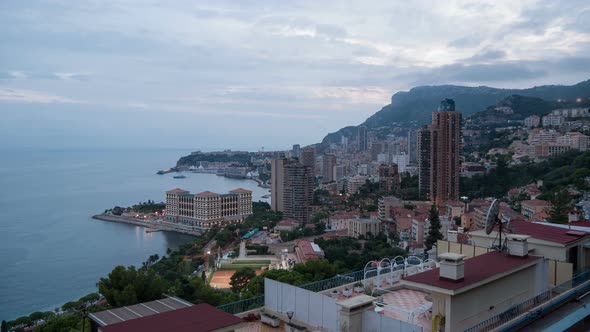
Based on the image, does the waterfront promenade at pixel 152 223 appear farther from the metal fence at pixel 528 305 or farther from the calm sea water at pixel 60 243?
the metal fence at pixel 528 305

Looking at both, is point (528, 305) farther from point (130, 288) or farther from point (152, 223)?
point (152, 223)

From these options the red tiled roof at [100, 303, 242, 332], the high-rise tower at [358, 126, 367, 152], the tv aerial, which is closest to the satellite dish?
the tv aerial

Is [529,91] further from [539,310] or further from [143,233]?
A: [539,310]

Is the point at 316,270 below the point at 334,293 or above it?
below

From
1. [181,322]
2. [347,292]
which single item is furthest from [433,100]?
[181,322]

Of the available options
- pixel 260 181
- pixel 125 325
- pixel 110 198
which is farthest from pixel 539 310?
pixel 260 181

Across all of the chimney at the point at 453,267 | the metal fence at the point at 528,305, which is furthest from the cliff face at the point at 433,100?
the chimney at the point at 453,267
